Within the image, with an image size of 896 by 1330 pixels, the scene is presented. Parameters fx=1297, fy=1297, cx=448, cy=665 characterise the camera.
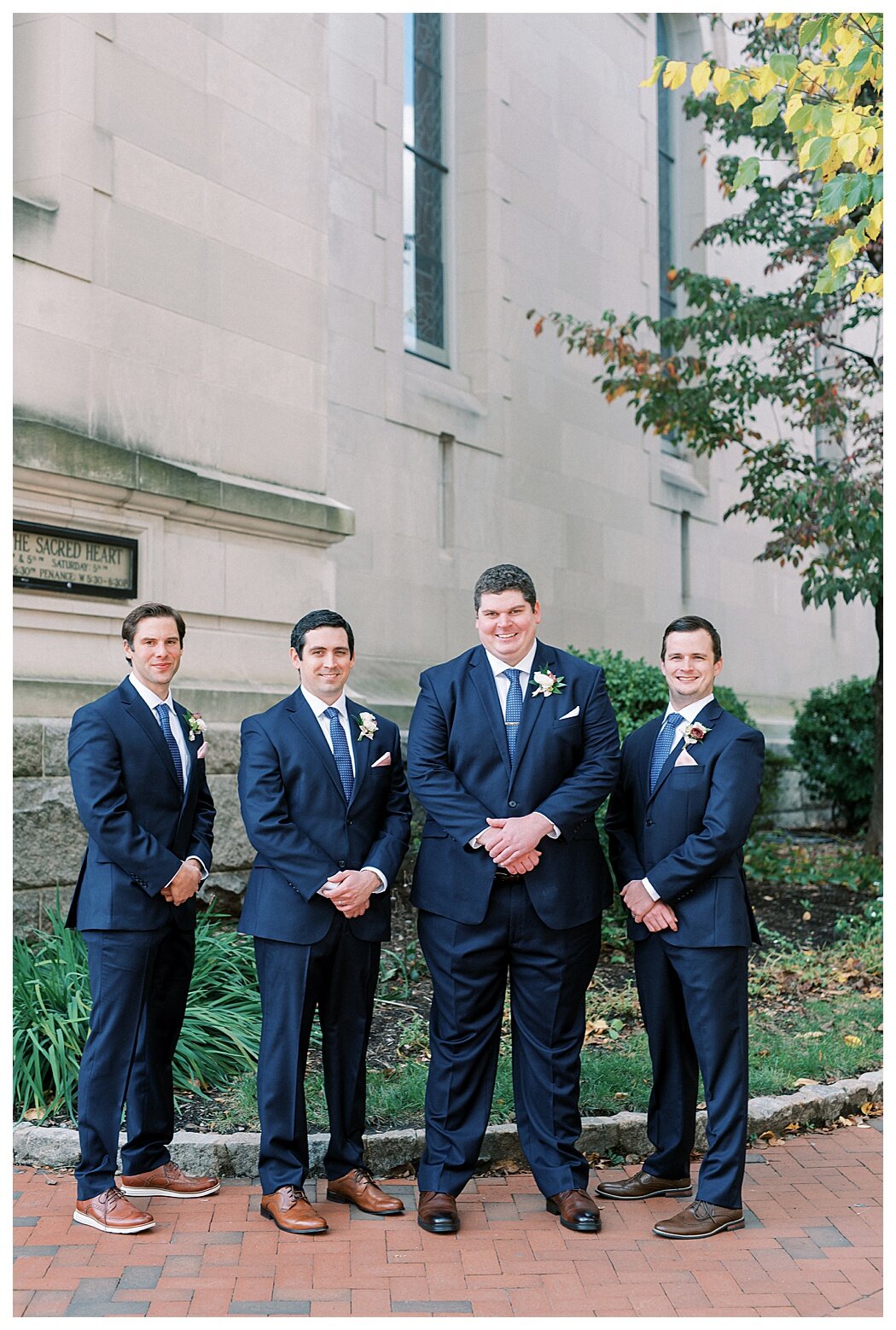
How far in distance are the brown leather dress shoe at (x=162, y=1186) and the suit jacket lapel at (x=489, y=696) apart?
6.53 feet

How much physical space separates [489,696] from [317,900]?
1.00m

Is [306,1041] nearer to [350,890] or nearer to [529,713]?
[350,890]

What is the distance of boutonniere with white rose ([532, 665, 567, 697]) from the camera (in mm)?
4934

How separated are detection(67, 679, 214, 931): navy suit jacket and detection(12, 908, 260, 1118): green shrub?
1.05 m

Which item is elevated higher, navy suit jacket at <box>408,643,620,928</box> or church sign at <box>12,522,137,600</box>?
church sign at <box>12,522,137,600</box>

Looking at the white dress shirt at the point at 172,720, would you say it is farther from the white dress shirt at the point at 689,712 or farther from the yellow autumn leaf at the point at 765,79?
the yellow autumn leaf at the point at 765,79

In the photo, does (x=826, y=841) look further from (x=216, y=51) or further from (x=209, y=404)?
(x=216, y=51)

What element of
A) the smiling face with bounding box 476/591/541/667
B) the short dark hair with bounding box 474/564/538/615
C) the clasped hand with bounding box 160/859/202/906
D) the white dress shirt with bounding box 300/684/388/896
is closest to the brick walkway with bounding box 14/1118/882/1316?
the clasped hand with bounding box 160/859/202/906

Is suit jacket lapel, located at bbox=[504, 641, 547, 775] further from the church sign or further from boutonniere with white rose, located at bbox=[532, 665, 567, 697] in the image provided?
the church sign

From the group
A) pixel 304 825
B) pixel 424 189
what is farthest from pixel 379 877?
pixel 424 189

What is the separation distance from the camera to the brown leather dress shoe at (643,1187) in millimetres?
4988

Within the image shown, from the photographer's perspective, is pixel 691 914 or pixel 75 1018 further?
pixel 75 1018

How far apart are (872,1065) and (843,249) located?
397 centimetres

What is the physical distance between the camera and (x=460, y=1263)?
4.38 metres
